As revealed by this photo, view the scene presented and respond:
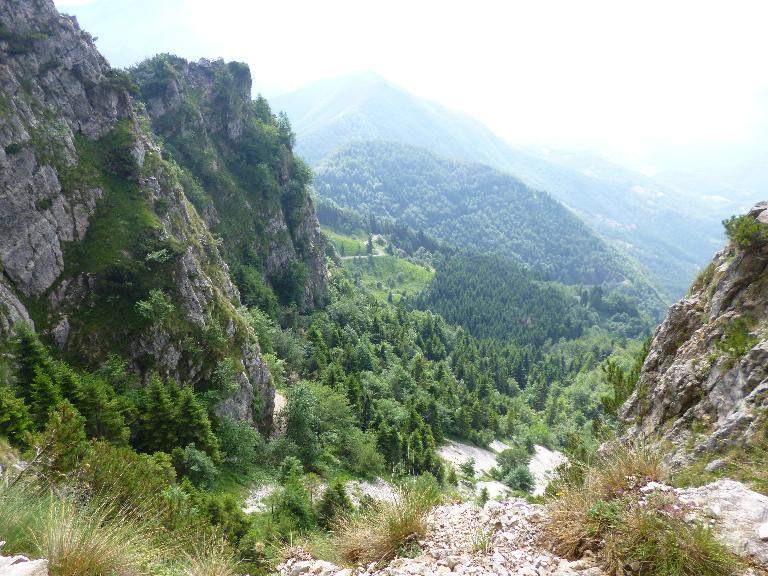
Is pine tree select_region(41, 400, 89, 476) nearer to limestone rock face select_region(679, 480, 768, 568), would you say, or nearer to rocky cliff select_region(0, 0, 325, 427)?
limestone rock face select_region(679, 480, 768, 568)

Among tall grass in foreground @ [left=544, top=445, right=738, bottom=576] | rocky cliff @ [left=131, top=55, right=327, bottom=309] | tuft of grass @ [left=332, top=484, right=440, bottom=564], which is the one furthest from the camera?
rocky cliff @ [left=131, top=55, right=327, bottom=309]

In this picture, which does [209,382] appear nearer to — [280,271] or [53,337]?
[53,337]

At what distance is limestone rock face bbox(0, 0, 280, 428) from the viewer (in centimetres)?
3434

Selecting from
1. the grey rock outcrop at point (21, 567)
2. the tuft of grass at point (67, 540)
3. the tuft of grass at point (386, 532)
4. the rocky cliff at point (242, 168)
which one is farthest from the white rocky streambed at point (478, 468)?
the rocky cliff at point (242, 168)

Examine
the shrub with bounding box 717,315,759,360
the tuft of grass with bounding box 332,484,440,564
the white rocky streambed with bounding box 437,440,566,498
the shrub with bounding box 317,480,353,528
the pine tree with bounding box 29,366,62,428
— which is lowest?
the white rocky streambed with bounding box 437,440,566,498

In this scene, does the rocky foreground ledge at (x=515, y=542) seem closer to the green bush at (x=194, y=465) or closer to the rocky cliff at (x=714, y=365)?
the rocky cliff at (x=714, y=365)

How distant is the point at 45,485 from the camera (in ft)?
32.3

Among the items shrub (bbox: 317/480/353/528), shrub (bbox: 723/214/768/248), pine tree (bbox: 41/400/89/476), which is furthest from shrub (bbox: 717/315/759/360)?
pine tree (bbox: 41/400/89/476)

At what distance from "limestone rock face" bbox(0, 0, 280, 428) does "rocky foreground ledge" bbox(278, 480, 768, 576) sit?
1178 inches

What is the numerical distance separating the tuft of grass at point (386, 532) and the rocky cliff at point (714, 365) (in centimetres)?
740

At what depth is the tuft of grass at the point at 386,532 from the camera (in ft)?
34.0

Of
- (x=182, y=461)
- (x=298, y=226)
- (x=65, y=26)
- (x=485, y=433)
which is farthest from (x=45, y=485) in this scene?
(x=298, y=226)

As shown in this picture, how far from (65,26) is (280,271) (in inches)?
2004

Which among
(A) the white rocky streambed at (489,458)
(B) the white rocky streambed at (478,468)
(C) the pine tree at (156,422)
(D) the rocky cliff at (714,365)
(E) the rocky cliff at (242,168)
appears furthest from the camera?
(E) the rocky cliff at (242,168)
